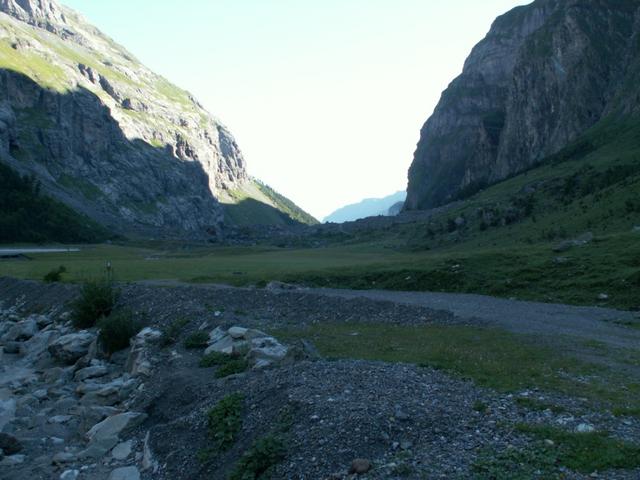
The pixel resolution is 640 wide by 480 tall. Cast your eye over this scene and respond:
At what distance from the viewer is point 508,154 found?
176 m

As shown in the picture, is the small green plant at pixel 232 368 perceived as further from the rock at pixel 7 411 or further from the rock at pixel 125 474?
the rock at pixel 7 411

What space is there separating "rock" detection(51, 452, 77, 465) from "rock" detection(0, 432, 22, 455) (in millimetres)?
1792

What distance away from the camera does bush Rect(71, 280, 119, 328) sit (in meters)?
33.0

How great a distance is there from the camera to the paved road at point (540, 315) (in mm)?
22609

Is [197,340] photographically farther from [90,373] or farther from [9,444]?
[9,444]

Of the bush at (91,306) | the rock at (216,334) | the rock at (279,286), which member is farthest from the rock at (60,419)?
the rock at (279,286)

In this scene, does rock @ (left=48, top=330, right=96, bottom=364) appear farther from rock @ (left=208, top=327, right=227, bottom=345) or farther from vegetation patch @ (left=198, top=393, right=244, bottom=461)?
vegetation patch @ (left=198, top=393, right=244, bottom=461)

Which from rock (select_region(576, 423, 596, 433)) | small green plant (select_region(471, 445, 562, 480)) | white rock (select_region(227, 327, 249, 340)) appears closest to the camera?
small green plant (select_region(471, 445, 562, 480))

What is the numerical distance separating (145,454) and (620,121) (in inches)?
4424

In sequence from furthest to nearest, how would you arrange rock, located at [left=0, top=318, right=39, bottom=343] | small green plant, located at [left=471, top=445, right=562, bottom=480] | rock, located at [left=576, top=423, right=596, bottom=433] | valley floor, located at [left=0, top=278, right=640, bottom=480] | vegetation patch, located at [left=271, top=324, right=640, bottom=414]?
rock, located at [left=0, top=318, right=39, bottom=343], vegetation patch, located at [left=271, top=324, right=640, bottom=414], rock, located at [left=576, top=423, right=596, bottom=433], valley floor, located at [left=0, top=278, right=640, bottom=480], small green plant, located at [left=471, top=445, right=562, bottom=480]

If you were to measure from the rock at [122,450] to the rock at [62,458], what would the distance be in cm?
122

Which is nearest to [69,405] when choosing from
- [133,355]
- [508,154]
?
[133,355]

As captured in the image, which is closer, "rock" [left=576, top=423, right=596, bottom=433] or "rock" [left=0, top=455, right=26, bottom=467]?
"rock" [left=576, top=423, right=596, bottom=433]

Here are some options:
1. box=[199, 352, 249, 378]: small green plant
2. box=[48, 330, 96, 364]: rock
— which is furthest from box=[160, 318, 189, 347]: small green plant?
box=[48, 330, 96, 364]: rock
